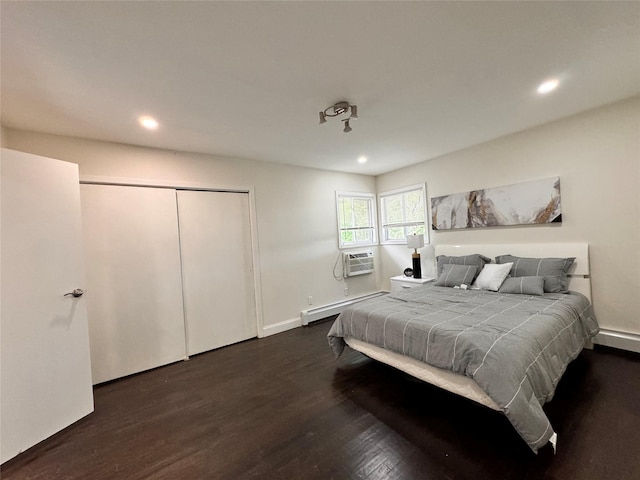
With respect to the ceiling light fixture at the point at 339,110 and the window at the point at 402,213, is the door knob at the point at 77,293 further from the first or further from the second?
the window at the point at 402,213

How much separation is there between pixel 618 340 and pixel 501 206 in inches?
70.1

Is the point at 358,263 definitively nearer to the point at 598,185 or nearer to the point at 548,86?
the point at 598,185

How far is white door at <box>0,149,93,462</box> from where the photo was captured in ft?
5.69

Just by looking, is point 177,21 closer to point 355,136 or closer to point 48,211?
point 48,211

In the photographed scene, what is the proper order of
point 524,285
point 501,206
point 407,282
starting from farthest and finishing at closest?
point 407,282 < point 501,206 < point 524,285

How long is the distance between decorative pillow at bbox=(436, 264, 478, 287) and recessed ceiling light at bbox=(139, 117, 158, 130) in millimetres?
3662

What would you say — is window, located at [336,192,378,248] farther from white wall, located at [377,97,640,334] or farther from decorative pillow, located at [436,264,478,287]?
white wall, located at [377,97,640,334]

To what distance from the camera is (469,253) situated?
367cm

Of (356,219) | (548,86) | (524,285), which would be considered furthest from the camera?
(356,219)

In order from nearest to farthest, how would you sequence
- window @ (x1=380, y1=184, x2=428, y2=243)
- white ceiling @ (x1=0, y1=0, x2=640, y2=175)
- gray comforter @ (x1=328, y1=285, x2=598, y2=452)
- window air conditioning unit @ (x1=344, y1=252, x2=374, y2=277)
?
white ceiling @ (x1=0, y1=0, x2=640, y2=175) → gray comforter @ (x1=328, y1=285, x2=598, y2=452) → window @ (x1=380, y1=184, x2=428, y2=243) → window air conditioning unit @ (x1=344, y1=252, x2=374, y2=277)

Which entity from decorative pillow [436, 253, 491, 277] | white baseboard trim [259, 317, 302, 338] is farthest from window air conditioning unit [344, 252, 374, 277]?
decorative pillow [436, 253, 491, 277]

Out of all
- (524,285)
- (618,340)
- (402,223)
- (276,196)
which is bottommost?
(618,340)

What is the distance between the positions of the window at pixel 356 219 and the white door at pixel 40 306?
3.46 metres

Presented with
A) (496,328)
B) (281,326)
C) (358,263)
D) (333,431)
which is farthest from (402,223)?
(333,431)
